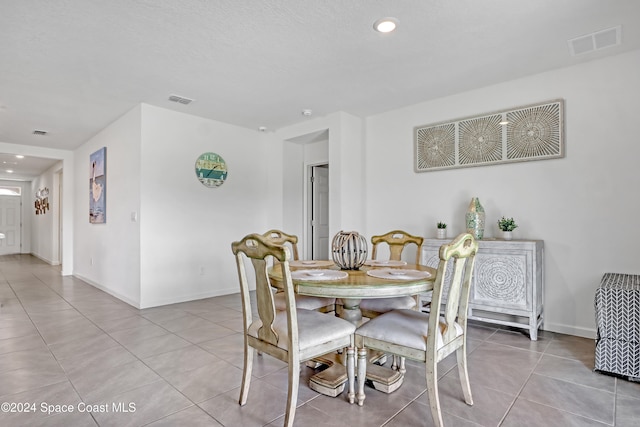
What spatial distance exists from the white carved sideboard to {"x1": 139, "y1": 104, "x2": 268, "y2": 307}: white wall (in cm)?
337

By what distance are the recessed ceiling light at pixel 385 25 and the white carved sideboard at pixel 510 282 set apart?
2113 mm

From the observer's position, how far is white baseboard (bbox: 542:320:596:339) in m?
3.17

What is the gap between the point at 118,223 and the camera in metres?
4.86

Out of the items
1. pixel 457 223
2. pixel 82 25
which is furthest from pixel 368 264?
pixel 82 25

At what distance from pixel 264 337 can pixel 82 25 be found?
101 inches

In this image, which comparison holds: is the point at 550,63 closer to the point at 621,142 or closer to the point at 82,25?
the point at 621,142

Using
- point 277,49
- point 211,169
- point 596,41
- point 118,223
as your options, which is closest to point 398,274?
point 277,49

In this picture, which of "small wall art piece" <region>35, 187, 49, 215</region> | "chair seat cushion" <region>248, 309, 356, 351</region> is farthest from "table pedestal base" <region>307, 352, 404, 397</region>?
"small wall art piece" <region>35, 187, 49, 215</region>

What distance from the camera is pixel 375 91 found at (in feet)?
12.9

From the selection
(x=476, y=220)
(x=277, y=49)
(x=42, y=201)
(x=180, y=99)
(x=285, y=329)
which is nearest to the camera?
(x=285, y=329)

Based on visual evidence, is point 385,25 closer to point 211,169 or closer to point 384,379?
point 384,379

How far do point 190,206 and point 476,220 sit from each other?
358 cm

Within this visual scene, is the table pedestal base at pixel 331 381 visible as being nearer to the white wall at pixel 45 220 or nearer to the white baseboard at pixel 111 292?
the white baseboard at pixel 111 292

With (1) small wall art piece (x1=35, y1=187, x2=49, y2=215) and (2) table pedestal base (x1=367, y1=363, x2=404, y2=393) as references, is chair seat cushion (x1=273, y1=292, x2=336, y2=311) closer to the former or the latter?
(2) table pedestal base (x1=367, y1=363, x2=404, y2=393)
